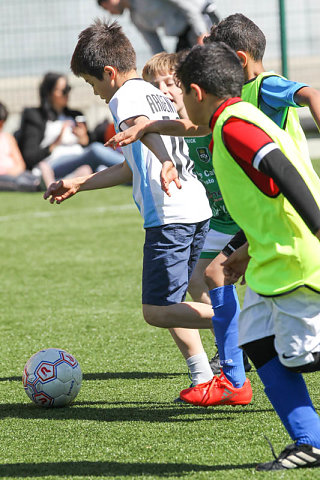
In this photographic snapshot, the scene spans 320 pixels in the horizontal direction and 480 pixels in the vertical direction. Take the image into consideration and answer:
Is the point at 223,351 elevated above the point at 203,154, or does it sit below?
below

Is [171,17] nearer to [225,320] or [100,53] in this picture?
[100,53]

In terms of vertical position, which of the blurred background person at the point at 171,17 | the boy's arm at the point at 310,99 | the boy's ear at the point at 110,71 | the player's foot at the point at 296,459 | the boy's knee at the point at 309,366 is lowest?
the player's foot at the point at 296,459

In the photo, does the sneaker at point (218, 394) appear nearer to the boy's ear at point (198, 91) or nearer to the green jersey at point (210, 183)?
the green jersey at point (210, 183)

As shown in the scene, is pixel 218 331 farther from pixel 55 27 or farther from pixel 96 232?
pixel 55 27

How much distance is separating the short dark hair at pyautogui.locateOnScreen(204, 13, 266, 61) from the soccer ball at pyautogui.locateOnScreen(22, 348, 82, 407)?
5.40 ft

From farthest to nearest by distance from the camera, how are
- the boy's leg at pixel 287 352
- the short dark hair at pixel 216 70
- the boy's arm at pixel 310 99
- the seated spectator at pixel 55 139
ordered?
the seated spectator at pixel 55 139 < the boy's arm at pixel 310 99 < the short dark hair at pixel 216 70 < the boy's leg at pixel 287 352

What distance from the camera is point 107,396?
13.0ft

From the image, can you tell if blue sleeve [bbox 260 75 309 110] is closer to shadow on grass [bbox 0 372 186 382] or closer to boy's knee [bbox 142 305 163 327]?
boy's knee [bbox 142 305 163 327]

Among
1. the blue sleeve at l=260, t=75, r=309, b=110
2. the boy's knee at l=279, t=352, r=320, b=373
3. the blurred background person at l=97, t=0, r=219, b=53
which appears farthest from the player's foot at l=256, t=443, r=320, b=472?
the blurred background person at l=97, t=0, r=219, b=53

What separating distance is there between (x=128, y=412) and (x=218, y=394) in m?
0.40

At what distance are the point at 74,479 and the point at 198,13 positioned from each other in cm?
620

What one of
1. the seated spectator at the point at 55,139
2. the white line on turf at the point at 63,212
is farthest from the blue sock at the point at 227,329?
the seated spectator at the point at 55,139

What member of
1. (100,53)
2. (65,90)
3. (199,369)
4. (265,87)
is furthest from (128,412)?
(65,90)

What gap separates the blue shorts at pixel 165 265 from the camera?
12.5 ft
